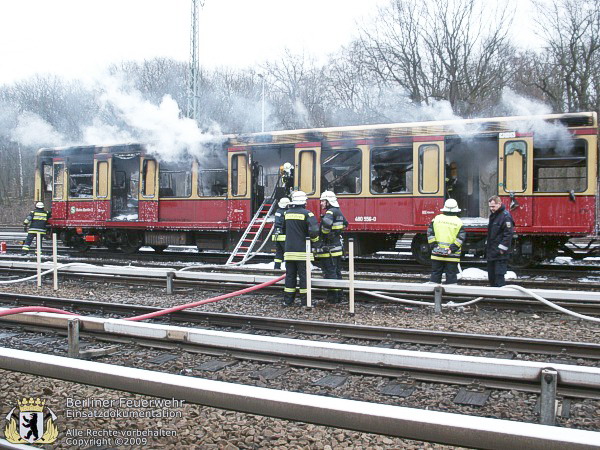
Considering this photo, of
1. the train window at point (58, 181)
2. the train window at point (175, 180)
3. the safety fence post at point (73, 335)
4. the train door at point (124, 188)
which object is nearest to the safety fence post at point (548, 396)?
the safety fence post at point (73, 335)

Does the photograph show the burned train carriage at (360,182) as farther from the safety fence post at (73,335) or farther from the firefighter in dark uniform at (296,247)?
the safety fence post at (73,335)

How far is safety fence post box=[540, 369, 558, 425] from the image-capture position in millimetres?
3248

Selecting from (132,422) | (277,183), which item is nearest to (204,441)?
(132,422)

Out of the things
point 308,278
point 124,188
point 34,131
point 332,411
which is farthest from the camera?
point 34,131

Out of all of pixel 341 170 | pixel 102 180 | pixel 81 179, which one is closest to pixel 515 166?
pixel 341 170

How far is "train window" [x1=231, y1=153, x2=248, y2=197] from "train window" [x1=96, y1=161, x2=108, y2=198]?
4.51 metres

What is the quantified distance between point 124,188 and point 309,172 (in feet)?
21.7

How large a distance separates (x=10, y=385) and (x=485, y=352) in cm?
474

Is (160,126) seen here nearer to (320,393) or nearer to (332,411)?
(320,393)

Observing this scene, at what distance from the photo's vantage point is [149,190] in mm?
15477

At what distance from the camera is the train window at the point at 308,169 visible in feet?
44.8

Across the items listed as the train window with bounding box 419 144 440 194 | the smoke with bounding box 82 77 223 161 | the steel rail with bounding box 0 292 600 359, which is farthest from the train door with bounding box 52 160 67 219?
the train window with bounding box 419 144 440 194

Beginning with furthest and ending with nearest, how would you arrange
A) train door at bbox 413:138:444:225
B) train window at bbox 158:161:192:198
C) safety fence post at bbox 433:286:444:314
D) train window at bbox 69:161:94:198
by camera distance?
train window at bbox 69:161:94:198 → train window at bbox 158:161:192:198 → train door at bbox 413:138:444:225 → safety fence post at bbox 433:286:444:314

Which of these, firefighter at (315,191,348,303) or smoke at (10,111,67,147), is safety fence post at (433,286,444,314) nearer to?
firefighter at (315,191,348,303)
